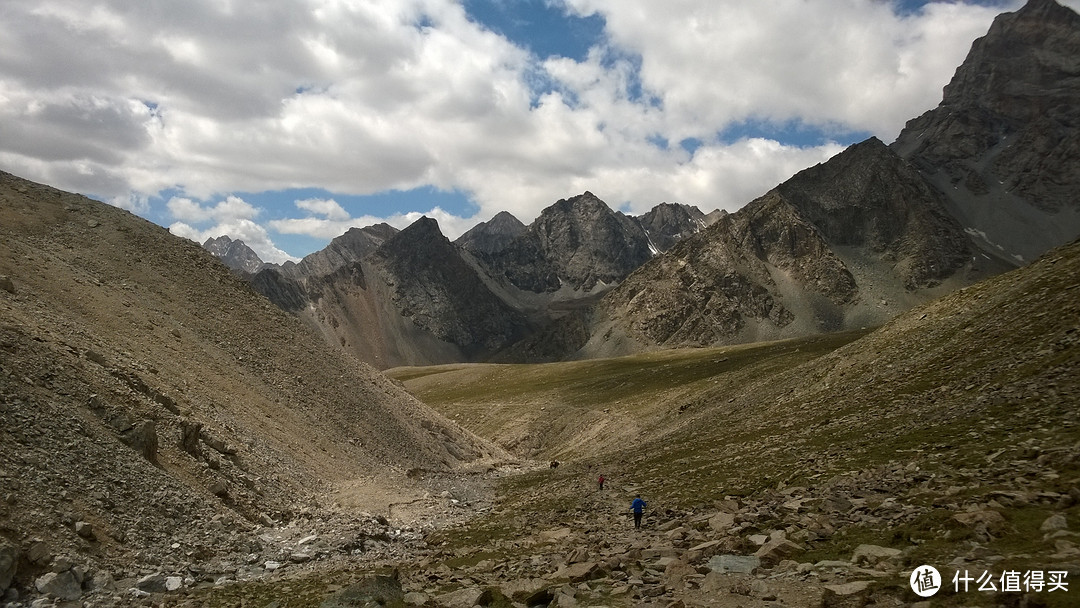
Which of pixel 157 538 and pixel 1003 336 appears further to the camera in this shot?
pixel 1003 336

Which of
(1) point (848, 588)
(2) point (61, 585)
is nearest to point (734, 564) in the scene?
(1) point (848, 588)

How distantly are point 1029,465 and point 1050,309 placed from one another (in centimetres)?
2178

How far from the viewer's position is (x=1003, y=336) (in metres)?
37.0

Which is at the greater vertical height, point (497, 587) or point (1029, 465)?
point (1029, 465)

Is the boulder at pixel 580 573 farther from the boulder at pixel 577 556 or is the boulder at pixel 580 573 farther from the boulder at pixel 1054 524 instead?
the boulder at pixel 1054 524

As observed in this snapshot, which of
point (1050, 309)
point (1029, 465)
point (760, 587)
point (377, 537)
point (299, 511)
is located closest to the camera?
point (760, 587)

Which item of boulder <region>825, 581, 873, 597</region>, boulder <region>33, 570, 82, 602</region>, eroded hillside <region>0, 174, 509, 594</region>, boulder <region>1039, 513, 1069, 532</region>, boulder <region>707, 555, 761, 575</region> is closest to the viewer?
boulder <region>825, 581, 873, 597</region>

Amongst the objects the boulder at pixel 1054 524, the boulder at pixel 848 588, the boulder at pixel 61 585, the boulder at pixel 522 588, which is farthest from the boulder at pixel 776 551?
the boulder at pixel 61 585

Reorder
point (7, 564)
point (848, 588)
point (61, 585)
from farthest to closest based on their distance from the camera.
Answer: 1. point (61, 585)
2. point (7, 564)
3. point (848, 588)

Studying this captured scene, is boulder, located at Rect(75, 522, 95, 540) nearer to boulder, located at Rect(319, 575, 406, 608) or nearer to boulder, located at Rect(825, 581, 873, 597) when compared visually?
boulder, located at Rect(319, 575, 406, 608)

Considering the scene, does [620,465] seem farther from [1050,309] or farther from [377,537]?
[1050,309]

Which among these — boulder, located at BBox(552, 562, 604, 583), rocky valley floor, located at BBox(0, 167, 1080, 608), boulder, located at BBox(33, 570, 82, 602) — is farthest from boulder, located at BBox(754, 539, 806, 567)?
boulder, located at BBox(33, 570, 82, 602)

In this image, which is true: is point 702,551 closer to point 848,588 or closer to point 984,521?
point 848,588

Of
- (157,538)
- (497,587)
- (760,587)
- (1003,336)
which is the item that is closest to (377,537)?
(157,538)
